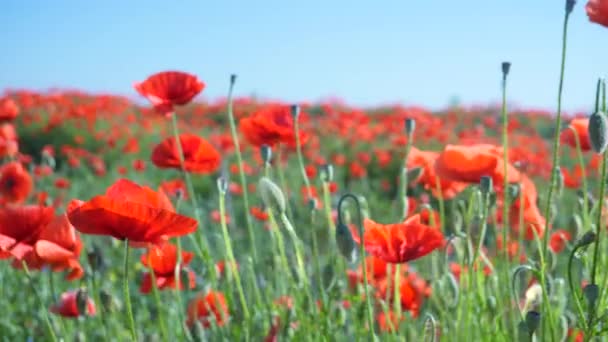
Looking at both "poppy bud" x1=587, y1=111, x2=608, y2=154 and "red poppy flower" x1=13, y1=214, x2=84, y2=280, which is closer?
"poppy bud" x1=587, y1=111, x2=608, y2=154

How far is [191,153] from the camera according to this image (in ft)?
7.14

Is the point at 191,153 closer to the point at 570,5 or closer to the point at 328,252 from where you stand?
the point at 328,252

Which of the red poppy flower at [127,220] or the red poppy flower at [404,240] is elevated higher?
the red poppy flower at [127,220]

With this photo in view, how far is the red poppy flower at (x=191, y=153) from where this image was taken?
2.10 m

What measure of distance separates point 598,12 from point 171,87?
3.18ft

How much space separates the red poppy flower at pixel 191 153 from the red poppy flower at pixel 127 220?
88 cm

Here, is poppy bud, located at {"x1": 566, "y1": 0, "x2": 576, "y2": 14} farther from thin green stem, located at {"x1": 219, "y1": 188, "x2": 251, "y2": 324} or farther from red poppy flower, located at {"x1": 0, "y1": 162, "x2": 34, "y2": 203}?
red poppy flower, located at {"x1": 0, "y1": 162, "x2": 34, "y2": 203}

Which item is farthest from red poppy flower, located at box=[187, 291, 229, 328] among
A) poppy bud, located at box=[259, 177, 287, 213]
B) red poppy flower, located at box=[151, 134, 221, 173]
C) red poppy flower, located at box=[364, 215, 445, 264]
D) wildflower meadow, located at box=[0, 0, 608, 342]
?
red poppy flower, located at box=[364, 215, 445, 264]

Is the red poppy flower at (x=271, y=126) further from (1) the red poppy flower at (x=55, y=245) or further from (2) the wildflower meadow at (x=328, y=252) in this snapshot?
(1) the red poppy flower at (x=55, y=245)

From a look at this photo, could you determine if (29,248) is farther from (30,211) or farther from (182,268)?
(182,268)

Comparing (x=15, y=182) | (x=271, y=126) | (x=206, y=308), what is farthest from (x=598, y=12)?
(x=15, y=182)

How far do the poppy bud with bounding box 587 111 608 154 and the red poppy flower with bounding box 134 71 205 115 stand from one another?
0.94 metres

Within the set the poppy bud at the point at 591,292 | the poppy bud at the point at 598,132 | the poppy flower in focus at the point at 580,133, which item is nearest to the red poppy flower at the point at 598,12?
the poppy bud at the point at 598,132

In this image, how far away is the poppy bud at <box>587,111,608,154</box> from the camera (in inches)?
48.3
